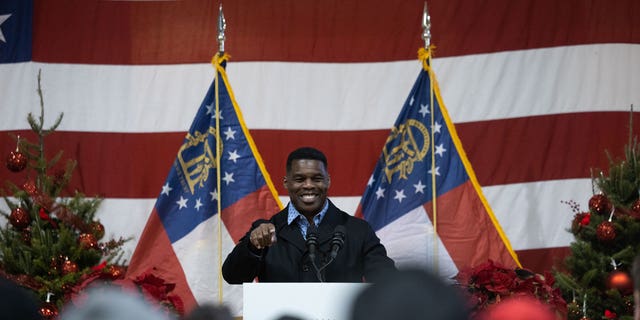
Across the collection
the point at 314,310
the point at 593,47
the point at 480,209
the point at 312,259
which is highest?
the point at 593,47

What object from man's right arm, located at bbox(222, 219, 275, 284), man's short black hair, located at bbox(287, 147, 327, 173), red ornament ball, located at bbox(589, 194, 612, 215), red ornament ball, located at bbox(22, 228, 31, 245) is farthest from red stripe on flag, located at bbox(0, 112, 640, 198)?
man's right arm, located at bbox(222, 219, 275, 284)

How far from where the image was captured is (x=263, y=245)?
12.0 feet

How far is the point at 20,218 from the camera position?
17.9 feet

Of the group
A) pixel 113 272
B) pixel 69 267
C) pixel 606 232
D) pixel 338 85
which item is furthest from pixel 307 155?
pixel 338 85

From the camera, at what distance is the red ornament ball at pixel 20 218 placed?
17.9 ft

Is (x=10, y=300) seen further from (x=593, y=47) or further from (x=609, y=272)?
(x=593, y=47)

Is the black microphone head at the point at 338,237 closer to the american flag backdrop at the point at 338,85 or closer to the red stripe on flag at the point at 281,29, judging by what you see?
the american flag backdrop at the point at 338,85

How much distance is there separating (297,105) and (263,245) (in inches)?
133

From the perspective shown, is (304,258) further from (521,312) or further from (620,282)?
(521,312)

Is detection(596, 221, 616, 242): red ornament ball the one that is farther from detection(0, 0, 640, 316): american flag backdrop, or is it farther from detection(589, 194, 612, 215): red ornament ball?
detection(0, 0, 640, 316): american flag backdrop

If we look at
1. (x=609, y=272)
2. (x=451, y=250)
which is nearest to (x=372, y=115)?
(x=451, y=250)

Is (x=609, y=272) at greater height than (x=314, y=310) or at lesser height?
greater

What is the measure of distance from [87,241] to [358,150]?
7.33ft

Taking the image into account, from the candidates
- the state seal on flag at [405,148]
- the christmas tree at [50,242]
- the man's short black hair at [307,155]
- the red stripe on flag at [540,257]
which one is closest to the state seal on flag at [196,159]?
the christmas tree at [50,242]
